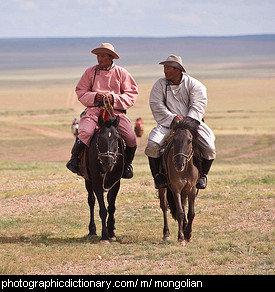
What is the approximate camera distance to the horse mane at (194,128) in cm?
996

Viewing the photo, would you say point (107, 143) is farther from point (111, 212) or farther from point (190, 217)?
point (190, 217)

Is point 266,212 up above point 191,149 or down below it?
below

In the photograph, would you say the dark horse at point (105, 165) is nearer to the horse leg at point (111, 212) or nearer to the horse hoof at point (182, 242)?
the horse leg at point (111, 212)

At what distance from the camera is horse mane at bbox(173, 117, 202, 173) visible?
32.7ft

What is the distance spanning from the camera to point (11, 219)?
42.4 feet

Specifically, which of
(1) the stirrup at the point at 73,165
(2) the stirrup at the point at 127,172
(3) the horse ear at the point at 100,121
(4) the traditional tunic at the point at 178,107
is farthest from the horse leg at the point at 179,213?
(1) the stirrup at the point at 73,165

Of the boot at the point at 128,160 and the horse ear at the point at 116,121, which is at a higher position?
the horse ear at the point at 116,121

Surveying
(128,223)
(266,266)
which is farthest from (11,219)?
(266,266)

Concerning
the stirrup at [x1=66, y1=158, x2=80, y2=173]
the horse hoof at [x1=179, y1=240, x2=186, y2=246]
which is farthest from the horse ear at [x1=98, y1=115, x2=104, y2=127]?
the horse hoof at [x1=179, y1=240, x2=186, y2=246]

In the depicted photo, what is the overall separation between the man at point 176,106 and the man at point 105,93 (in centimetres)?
53

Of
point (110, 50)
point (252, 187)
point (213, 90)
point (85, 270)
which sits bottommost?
point (85, 270)
